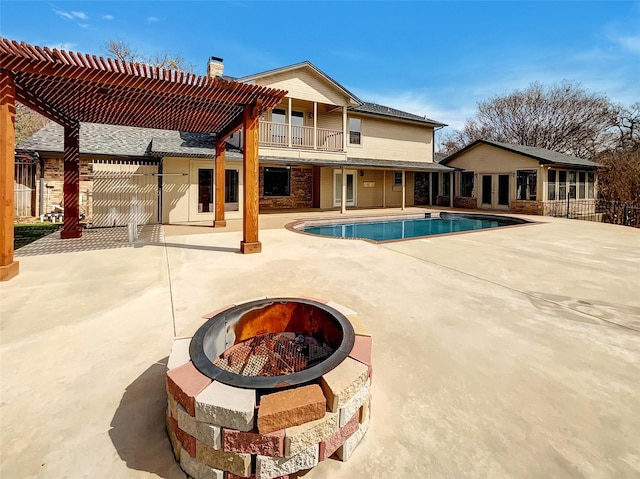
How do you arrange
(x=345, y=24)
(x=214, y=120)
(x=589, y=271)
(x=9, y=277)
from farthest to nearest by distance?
(x=345, y=24)
(x=214, y=120)
(x=589, y=271)
(x=9, y=277)

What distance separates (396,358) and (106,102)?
8.85 metres

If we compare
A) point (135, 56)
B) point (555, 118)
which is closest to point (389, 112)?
point (135, 56)

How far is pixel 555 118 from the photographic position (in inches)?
1132

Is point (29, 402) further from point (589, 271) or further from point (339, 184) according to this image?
point (339, 184)

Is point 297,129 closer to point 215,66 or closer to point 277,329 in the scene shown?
point 215,66

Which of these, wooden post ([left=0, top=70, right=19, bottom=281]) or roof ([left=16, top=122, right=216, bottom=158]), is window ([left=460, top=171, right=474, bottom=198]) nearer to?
roof ([left=16, top=122, right=216, bottom=158])

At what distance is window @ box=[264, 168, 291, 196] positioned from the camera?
1727cm

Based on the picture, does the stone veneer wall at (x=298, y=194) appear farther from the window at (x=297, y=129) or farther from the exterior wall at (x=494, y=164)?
the exterior wall at (x=494, y=164)

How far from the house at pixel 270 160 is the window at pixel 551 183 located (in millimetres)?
5305

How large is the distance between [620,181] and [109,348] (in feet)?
82.3

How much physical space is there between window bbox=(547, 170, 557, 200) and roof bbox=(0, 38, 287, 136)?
1662cm

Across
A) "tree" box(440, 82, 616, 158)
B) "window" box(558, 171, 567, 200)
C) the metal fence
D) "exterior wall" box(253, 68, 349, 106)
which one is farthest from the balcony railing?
"tree" box(440, 82, 616, 158)

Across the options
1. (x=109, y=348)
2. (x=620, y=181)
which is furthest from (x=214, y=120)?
(x=620, y=181)

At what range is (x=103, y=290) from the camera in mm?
4652
